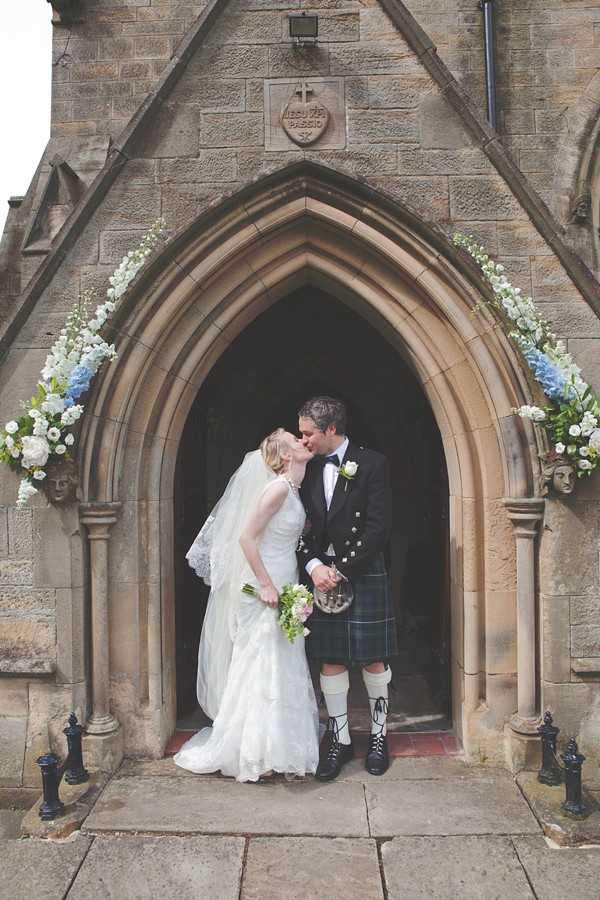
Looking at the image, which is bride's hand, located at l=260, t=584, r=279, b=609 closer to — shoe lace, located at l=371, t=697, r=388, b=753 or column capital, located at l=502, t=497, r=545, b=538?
shoe lace, located at l=371, t=697, r=388, b=753

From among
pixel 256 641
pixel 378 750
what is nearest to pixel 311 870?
pixel 378 750

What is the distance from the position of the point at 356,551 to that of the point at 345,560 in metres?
0.09

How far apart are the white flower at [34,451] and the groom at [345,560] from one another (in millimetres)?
1432

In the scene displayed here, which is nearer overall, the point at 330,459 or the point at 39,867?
the point at 39,867

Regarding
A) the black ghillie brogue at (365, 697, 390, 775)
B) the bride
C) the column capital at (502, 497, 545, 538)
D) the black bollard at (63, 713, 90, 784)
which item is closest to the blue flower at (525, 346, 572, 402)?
the column capital at (502, 497, 545, 538)

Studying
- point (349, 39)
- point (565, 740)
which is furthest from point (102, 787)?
point (349, 39)

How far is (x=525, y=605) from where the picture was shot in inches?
138

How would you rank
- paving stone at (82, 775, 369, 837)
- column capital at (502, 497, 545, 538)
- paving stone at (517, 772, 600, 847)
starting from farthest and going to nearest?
1. column capital at (502, 497, 545, 538)
2. paving stone at (82, 775, 369, 837)
3. paving stone at (517, 772, 600, 847)

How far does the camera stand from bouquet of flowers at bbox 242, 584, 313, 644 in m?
3.31

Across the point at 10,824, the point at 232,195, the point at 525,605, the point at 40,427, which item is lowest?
the point at 10,824

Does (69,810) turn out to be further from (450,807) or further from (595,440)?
(595,440)

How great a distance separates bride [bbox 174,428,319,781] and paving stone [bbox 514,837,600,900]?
3.89 feet

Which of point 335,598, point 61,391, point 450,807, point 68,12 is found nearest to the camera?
point 450,807

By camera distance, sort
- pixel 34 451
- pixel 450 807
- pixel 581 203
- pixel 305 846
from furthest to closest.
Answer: pixel 581 203, pixel 34 451, pixel 450 807, pixel 305 846
